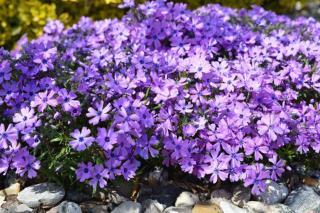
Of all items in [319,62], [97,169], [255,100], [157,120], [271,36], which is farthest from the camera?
[271,36]

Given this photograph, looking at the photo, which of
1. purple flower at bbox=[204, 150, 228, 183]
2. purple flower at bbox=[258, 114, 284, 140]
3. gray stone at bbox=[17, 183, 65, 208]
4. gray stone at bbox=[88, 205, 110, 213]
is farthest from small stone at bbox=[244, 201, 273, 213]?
gray stone at bbox=[17, 183, 65, 208]

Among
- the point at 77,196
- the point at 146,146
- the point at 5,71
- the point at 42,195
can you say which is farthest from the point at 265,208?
the point at 5,71

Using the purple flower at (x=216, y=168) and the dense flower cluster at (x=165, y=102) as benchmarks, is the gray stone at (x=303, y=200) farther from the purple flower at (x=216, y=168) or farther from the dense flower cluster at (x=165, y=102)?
the purple flower at (x=216, y=168)

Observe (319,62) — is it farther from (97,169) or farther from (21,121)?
(21,121)

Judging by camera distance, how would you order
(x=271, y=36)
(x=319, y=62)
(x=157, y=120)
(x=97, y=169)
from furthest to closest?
(x=271, y=36) < (x=319, y=62) < (x=157, y=120) < (x=97, y=169)

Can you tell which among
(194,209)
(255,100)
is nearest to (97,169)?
(194,209)

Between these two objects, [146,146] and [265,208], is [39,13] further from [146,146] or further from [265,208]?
[265,208]

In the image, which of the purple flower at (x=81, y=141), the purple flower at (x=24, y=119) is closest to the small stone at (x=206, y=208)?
the purple flower at (x=81, y=141)
